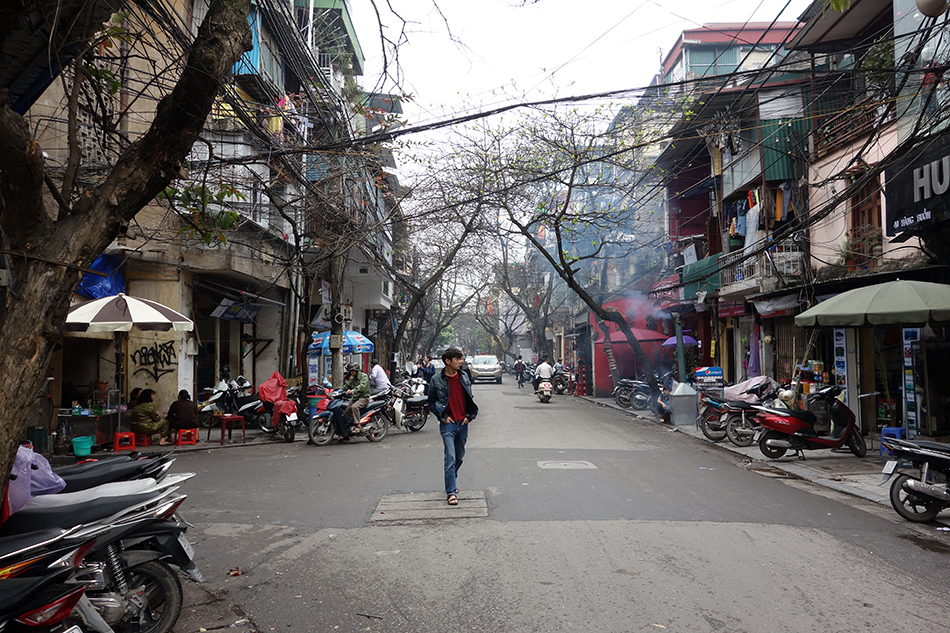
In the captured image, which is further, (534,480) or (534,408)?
(534,408)

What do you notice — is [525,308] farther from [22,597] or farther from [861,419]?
[22,597]

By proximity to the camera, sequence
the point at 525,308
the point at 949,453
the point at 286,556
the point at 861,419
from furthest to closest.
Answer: the point at 525,308 < the point at 861,419 < the point at 949,453 < the point at 286,556

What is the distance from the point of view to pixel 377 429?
45.5ft

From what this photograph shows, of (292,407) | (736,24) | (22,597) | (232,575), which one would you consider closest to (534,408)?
(292,407)

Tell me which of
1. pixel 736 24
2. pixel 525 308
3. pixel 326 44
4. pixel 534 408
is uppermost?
pixel 736 24

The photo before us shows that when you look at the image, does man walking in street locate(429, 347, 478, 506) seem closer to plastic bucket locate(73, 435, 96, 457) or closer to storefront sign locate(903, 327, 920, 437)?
plastic bucket locate(73, 435, 96, 457)

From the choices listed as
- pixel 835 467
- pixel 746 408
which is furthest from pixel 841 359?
pixel 835 467

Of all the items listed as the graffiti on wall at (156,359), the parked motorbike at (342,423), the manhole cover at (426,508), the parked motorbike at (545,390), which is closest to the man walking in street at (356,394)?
the parked motorbike at (342,423)

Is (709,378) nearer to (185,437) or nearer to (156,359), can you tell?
(185,437)

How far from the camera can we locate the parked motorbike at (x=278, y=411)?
1391 centimetres

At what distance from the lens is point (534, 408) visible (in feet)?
71.7

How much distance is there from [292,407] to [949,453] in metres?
11.3

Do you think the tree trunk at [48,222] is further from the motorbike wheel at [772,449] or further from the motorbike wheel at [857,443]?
the motorbike wheel at [857,443]

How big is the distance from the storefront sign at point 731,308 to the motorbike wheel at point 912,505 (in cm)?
1374
